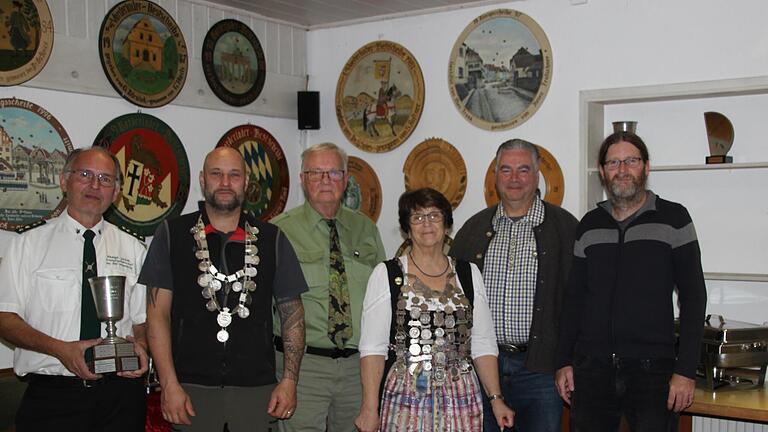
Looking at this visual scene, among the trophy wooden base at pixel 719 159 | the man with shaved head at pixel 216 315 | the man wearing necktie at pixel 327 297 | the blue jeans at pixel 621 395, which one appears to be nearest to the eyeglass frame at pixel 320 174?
the man wearing necktie at pixel 327 297

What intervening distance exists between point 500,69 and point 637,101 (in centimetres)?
86

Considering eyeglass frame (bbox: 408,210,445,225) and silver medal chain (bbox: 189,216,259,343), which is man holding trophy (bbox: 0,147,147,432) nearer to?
silver medal chain (bbox: 189,216,259,343)

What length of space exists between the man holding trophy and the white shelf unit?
9.11ft

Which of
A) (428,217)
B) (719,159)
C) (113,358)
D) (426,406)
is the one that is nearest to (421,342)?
(426,406)

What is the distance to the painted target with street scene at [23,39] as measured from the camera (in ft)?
13.4

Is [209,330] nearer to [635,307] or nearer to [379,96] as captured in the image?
[635,307]

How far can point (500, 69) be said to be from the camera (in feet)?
17.1

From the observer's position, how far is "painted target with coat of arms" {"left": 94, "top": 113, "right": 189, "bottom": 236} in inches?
185

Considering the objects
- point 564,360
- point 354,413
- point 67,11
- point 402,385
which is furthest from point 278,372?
point 67,11

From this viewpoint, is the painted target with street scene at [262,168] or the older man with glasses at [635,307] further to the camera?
the painted target with street scene at [262,168]

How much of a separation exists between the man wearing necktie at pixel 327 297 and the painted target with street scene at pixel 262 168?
2.02m

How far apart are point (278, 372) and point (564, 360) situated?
115 cm

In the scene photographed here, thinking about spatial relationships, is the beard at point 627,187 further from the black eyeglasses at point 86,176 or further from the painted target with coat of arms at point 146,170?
the painted target with coat of arms at point 146,170

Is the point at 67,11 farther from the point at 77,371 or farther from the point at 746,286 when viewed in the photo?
the point at 746,286
